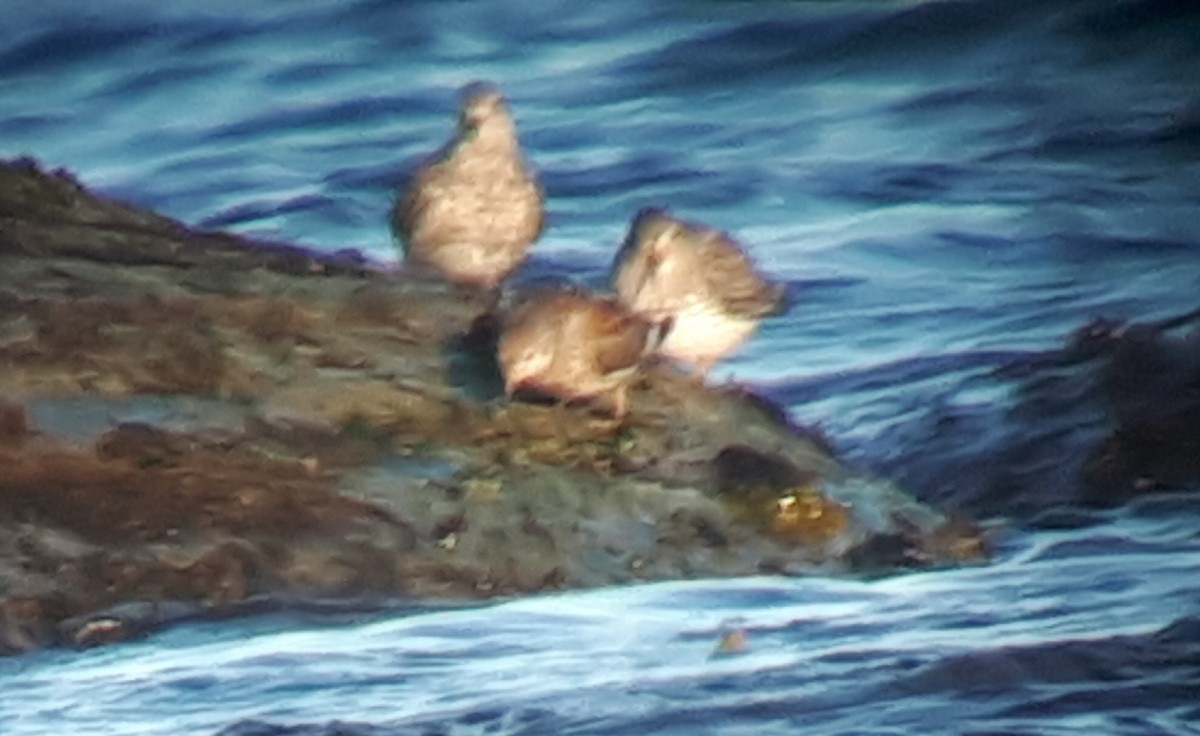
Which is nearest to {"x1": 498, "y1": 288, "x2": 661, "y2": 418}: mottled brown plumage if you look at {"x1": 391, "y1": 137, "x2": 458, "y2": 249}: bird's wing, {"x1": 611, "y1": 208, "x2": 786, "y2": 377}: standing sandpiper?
{"x1": 611, "y1": 208, "x2": 786, "y2": 377}: standing sandpiper

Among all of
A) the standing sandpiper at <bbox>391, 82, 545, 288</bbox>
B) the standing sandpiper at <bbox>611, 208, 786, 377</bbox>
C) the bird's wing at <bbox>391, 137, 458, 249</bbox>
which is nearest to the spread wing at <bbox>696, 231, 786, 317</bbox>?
the standing sandpiper at <bbox>611, 208, 786, 377</bbox>

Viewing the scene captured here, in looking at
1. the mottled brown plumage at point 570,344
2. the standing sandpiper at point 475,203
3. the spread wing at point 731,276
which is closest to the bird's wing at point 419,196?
the standing sandpiper at point 475,203

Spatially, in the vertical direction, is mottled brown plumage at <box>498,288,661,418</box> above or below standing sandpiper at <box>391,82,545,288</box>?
below

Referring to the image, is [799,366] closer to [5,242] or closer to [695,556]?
[695,556]

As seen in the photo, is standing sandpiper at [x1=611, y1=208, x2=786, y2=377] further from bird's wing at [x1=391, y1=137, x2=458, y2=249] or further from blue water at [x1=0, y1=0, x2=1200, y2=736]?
bird's wing at [x1=391, y1=137, x2=458, y2=249]

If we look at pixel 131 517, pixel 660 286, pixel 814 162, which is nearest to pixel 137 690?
pixel 131 517

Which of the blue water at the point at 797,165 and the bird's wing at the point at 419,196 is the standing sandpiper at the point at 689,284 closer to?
the blue water at the point at 797,165
